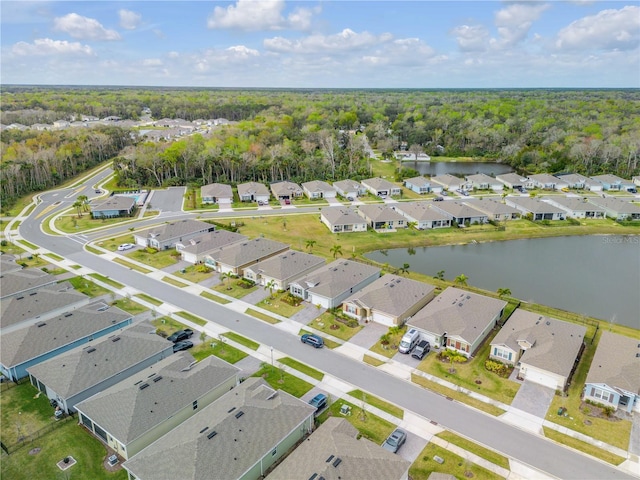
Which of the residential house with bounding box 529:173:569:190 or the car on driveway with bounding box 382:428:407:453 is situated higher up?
the residential house with bounding box 529:173:569:190

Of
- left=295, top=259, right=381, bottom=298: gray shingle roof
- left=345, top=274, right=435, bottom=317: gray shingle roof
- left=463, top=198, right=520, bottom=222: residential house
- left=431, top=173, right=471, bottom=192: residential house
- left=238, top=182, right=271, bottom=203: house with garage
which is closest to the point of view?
left=345, top=274, right=435, bottom=317: gray shingle roof

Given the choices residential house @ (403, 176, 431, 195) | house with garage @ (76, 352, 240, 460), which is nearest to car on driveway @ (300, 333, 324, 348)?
house with garage @ (76, 352, 240, 460)

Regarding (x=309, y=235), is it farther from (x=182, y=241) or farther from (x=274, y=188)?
(x=274, y=188)

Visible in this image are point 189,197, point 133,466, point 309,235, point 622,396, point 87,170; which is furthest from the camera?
point 87,170

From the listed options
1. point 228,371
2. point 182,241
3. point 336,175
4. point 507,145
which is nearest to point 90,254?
point 182,241

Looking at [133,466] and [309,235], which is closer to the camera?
[133,466]

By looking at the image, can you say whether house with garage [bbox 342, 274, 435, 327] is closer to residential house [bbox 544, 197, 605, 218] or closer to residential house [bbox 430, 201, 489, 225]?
residential house [bbox 430, 201, 489, 225]

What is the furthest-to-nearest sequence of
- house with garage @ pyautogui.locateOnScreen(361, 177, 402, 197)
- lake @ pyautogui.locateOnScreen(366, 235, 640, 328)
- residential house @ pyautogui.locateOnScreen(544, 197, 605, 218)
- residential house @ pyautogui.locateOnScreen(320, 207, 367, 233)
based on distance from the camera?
house with garage @ pyautogui.locateOnScreen(361, 177, 402, 197) < residential house @ pyautogui.locateOnScreen(544, 197, 605, 218) < residential house @ pyautogui.locateOnScreen(320, 207, 367, 233) < lake @ pyautogui.locateOnScreen(366, 235, 640, 328)

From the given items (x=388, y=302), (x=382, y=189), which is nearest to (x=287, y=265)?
(x=388, y=302)
